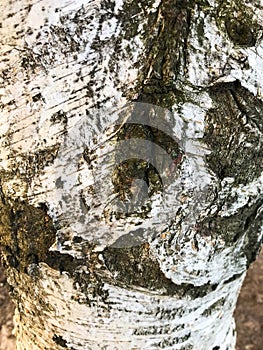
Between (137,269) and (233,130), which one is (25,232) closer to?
(137,269)

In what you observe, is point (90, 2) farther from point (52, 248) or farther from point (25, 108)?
point (52, 248)

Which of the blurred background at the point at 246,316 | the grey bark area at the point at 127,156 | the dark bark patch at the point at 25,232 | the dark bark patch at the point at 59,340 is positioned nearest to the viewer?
the grey bark area at the point at 127,156

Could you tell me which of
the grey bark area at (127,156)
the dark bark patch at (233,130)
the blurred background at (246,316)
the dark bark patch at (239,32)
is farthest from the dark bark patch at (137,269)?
the blurred background at (246,316)

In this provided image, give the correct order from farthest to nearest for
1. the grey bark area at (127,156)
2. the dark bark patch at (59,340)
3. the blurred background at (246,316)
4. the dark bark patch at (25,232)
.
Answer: the blurred background at (246,316) → the dark bark patch at (59,340) → the dark bark patch at (25,232) → the grey bark area at (127,156)

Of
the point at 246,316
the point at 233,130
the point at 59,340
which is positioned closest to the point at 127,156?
the point at 233,130

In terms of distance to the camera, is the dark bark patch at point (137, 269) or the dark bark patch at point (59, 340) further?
the dark bark patch at point (59, 340)

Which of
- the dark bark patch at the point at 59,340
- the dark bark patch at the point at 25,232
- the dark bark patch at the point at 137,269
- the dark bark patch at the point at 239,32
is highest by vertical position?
the dark bark patch at the point at 239,32

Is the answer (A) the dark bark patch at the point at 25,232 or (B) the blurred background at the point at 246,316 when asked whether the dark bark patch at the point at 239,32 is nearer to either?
(A) the dark bark patch at the point at 25,232

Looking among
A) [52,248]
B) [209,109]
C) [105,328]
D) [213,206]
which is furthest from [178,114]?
[105,328]
